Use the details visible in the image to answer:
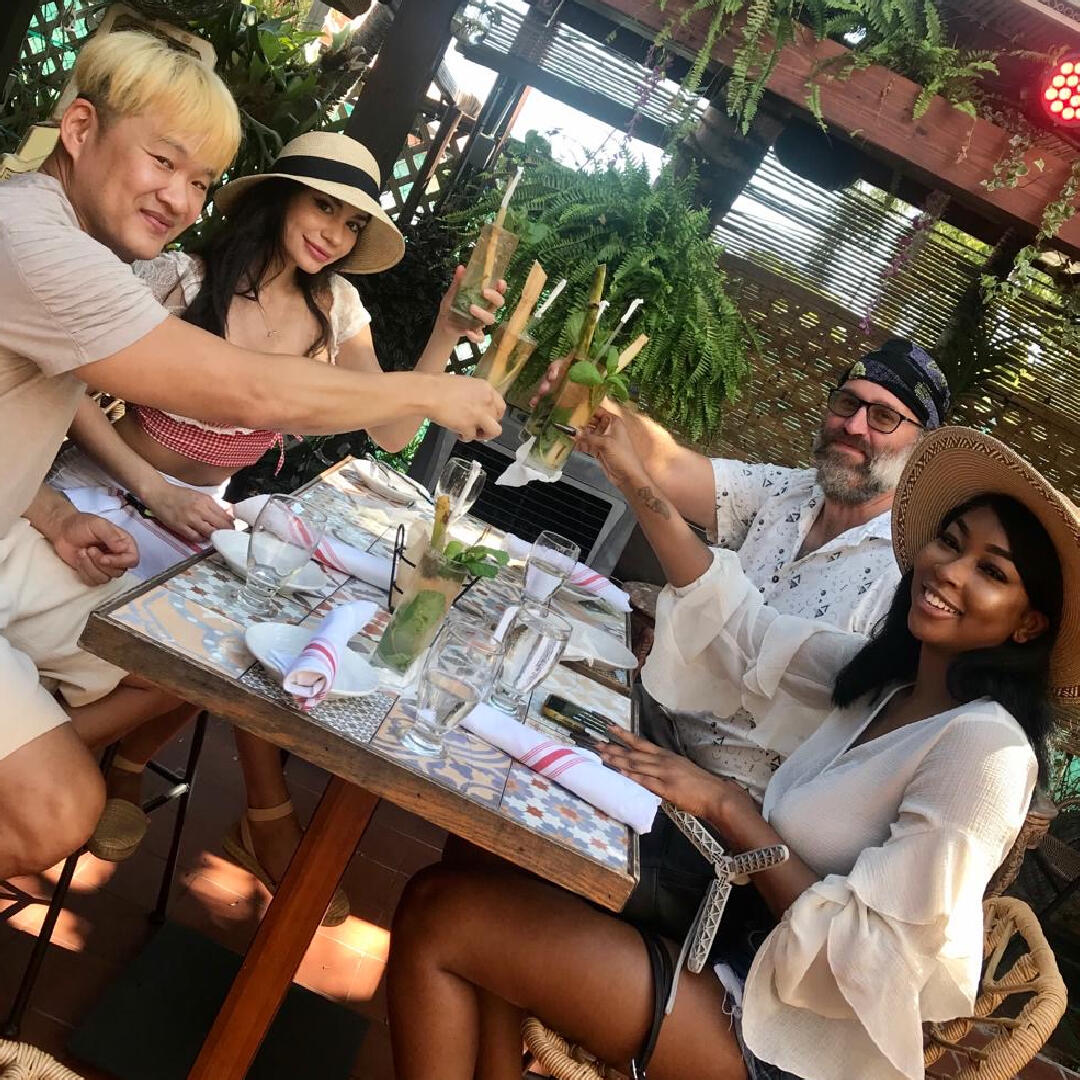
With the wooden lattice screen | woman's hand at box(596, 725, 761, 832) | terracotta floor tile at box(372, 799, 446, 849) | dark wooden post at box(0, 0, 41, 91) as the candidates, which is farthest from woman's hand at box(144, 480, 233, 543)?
the wooden lattice screen

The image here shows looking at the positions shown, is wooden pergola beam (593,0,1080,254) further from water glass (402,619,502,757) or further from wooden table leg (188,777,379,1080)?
wooden table leg (188,777,379,1080)

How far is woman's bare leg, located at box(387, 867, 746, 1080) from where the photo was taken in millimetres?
1540

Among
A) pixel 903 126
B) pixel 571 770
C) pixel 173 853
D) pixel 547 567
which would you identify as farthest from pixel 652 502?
pixel 903 126

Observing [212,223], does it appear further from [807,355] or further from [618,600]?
[807,355]

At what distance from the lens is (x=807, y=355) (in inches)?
167

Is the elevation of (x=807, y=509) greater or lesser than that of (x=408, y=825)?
greater

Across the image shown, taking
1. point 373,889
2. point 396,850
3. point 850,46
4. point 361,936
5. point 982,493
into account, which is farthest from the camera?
point 850,46

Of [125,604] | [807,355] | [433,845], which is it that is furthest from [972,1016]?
[807,355]

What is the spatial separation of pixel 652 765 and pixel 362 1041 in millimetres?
1082

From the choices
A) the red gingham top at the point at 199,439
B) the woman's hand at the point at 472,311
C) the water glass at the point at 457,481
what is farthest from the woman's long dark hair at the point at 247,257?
the water glass at the point at 457,481

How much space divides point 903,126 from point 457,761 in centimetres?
326

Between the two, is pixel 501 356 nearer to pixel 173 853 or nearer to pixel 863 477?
pixel 863 477

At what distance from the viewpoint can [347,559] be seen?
1.91 meters

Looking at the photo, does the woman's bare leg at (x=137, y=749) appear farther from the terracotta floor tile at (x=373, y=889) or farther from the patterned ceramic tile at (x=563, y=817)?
the patterned ceramic tile at (x=563, y=817)
